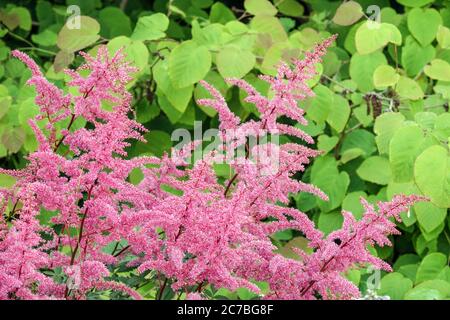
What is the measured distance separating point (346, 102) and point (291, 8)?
101 centimetres

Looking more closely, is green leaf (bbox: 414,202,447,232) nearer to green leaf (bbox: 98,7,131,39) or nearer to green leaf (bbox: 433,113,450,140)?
green leaf (bbox: 433,113,450,140)

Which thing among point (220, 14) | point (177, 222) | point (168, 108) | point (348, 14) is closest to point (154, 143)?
point (168, 108)

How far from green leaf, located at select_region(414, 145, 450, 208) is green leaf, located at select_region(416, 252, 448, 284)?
332mm

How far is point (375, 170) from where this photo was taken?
11.2 ft

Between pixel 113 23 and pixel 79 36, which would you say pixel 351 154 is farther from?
pixel 113 23

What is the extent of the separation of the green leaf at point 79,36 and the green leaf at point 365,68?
3.41 ft

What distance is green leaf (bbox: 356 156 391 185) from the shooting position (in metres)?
3.38

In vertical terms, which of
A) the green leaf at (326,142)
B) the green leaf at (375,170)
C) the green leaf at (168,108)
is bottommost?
the green leaf at (375,170)

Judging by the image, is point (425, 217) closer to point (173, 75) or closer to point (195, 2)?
point (173, 75)

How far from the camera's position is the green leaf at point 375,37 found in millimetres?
3436

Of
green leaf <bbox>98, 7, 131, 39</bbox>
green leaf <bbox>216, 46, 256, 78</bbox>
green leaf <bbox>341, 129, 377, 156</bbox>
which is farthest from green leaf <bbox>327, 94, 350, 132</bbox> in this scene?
green leaf <bbox>98, 7, 131, 39</bbox>

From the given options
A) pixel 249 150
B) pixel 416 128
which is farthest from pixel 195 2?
pixel 249 150

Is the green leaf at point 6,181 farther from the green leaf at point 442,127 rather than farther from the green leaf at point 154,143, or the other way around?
the green leaf at point 442,127

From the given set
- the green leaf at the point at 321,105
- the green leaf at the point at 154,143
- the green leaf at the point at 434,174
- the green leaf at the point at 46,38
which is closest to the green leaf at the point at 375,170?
the green leaf at the point at 321,105
